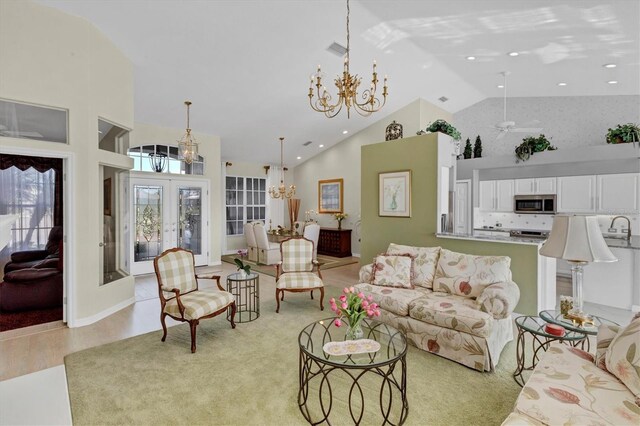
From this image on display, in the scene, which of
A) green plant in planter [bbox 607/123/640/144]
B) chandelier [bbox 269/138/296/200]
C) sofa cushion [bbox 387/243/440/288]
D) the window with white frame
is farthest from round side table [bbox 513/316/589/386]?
the window with white frame

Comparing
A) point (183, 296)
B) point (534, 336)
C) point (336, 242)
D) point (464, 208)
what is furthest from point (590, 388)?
point (336, 242)

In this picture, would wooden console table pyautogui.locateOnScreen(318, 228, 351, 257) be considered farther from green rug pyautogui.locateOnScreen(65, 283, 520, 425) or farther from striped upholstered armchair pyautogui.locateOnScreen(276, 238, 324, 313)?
green rug pyautogui.locateOnScreen(65, 283, 520, 425)

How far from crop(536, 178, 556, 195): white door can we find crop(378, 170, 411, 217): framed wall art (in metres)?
3.69

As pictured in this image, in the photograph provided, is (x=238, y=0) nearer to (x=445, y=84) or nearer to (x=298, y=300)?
(x=298, y=300)

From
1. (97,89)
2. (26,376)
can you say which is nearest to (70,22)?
(97,89)

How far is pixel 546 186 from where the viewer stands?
6.53 m

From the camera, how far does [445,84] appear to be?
6.70 meters

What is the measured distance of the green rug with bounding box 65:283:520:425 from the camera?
2145 mm

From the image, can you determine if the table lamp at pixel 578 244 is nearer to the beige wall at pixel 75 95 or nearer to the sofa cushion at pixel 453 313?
the sofa cushion at pixel 453 313

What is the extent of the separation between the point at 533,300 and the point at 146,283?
6.05 metres

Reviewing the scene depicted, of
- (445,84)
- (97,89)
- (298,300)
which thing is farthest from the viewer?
(445,84)

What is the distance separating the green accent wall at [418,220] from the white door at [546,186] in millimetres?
3590

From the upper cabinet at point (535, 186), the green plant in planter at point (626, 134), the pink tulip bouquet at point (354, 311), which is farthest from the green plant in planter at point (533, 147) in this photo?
the pink tulip bouquet at point (354, 311)

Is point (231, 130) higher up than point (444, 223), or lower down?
higher up
